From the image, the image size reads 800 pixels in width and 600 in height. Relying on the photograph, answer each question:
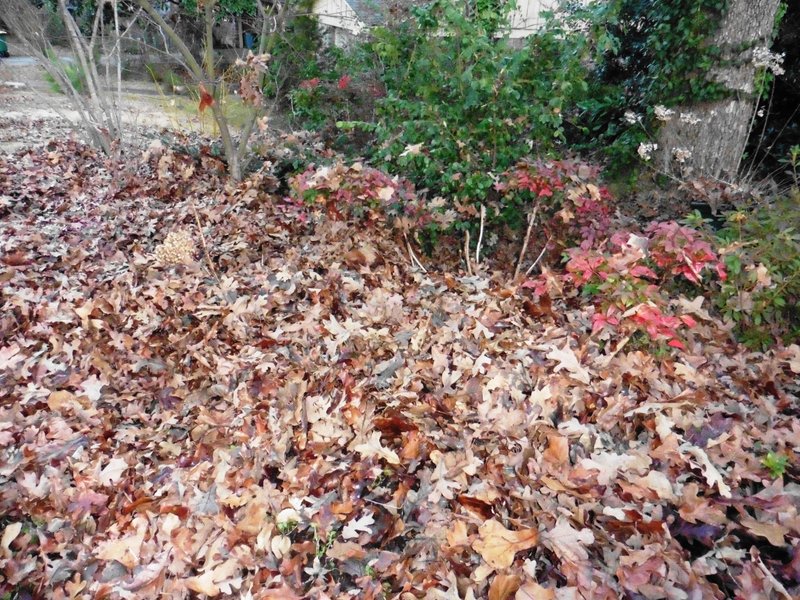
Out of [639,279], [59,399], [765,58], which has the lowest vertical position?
[59,399]

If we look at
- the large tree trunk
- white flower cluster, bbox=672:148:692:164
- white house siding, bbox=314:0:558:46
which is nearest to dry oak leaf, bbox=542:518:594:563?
white flower cluster, bbox=672:148:692:164

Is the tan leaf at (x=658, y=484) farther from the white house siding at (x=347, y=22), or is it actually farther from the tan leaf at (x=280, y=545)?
the white house siding at (x=347, y=22)

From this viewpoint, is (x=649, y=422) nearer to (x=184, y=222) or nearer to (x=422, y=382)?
(x=422, y=382)

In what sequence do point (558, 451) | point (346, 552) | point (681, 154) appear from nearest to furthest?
1. point (346, 552)
2. point (558, 451)
3. point (681, 154)

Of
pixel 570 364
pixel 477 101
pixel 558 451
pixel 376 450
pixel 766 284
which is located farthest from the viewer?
pixel 477 101

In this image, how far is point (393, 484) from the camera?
2029 mm

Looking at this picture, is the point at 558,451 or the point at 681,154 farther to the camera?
the point at 681,154

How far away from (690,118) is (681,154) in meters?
0.38

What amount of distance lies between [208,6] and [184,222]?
1.84 meters

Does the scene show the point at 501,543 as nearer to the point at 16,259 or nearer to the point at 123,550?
the point at 123,550

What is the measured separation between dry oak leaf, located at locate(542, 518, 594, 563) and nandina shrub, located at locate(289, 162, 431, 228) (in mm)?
2476

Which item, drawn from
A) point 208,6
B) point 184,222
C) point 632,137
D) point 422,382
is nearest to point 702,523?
point 422,382

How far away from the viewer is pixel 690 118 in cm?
481

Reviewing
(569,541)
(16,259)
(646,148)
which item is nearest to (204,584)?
(569,541)
